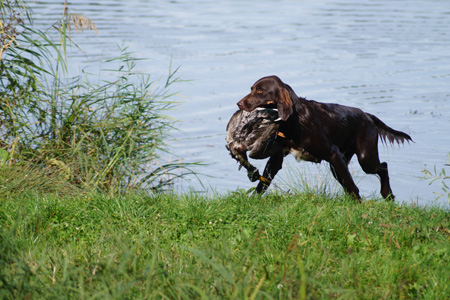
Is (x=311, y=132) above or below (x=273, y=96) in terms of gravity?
below

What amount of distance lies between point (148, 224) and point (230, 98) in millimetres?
7125

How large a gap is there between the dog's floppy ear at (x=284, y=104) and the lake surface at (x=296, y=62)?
817 millimetres

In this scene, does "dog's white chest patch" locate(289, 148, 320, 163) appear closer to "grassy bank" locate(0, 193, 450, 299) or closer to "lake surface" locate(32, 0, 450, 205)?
"lake surface" locate(32, 0, 450, 205)

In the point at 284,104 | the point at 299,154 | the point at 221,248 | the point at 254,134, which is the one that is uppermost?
the point at 284,104

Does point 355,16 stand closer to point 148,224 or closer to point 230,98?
point 230,98

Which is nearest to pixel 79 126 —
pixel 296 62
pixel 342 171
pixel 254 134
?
pixel 254 134

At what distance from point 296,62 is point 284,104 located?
30.7 ft

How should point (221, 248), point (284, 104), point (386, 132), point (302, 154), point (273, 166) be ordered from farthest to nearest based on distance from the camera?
point (386, 132) → point (273, 166) → point (302, 154) → point (284, 104) → point (221, 248)

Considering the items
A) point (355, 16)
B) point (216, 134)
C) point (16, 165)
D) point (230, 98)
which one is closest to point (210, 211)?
point (16, 165)

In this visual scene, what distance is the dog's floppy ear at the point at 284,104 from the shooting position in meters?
5.68

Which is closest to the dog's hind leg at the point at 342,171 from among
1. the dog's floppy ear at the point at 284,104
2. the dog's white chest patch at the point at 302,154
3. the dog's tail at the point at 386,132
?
the dog's white chest patch at the point at 302,154

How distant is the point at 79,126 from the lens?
6.80 m

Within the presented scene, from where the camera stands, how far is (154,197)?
5.44 m

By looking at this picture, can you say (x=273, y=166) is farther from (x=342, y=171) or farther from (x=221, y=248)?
(x=221, y=248)
